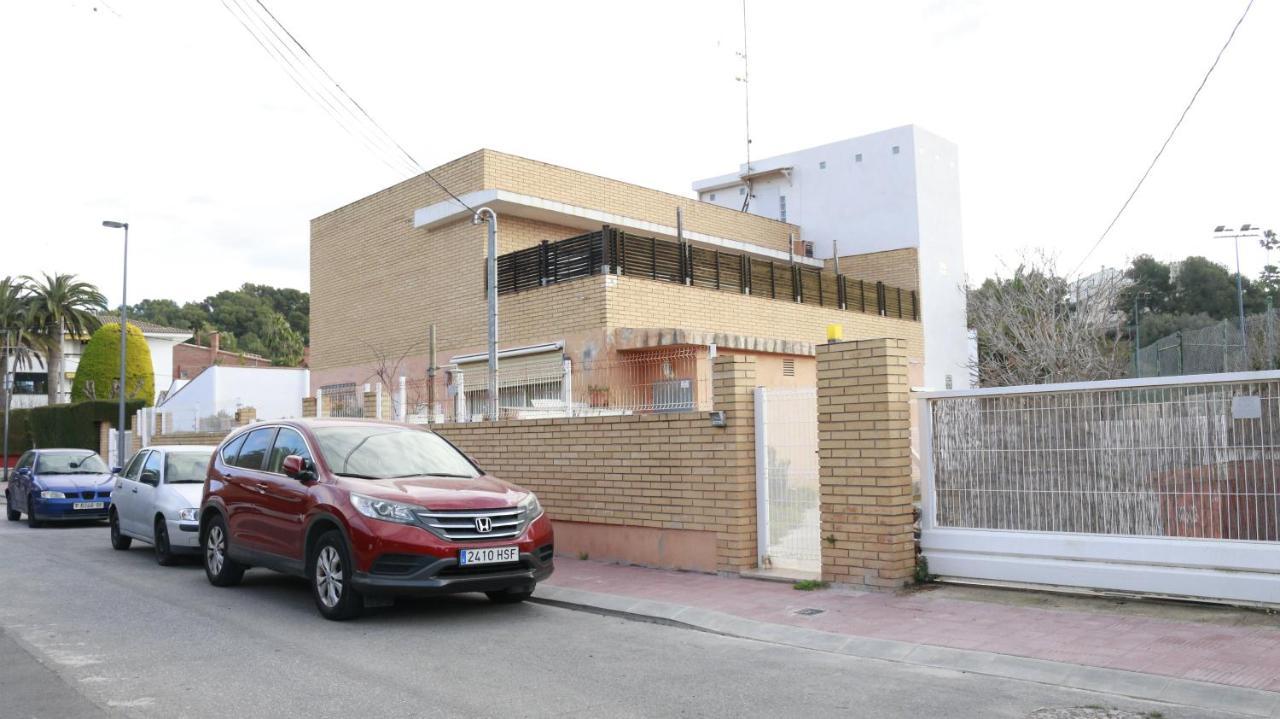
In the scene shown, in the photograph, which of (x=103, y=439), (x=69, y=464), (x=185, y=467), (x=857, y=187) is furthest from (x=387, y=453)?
(x=103, y=439)

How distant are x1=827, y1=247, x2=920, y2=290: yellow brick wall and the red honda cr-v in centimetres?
2211

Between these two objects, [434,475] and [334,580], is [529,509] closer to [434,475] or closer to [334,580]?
[434,475]

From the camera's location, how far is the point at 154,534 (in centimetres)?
1243

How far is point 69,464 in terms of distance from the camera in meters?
19.1

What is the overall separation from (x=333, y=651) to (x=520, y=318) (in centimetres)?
1384

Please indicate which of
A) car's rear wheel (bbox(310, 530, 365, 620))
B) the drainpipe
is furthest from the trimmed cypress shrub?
car's rear wheel (bbox(310, 530, 365, 620))

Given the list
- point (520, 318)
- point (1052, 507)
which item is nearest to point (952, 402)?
point (1052, 507)

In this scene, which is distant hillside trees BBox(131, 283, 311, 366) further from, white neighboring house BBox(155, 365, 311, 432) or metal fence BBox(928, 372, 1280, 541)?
metal fence BBox(928, 372, 1280, 541)

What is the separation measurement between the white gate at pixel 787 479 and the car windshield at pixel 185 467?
777cm

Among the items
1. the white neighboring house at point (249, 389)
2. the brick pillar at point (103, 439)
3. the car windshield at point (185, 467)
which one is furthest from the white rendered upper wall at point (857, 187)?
the brick pillar at point (103, 439)

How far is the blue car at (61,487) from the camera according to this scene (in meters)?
18.0

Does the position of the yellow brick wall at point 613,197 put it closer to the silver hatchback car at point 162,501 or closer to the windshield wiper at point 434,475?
the silver hatchback car at point 162,501

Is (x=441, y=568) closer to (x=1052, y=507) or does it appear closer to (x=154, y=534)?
(x=1052, y=507)

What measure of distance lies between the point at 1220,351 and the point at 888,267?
13.9m
